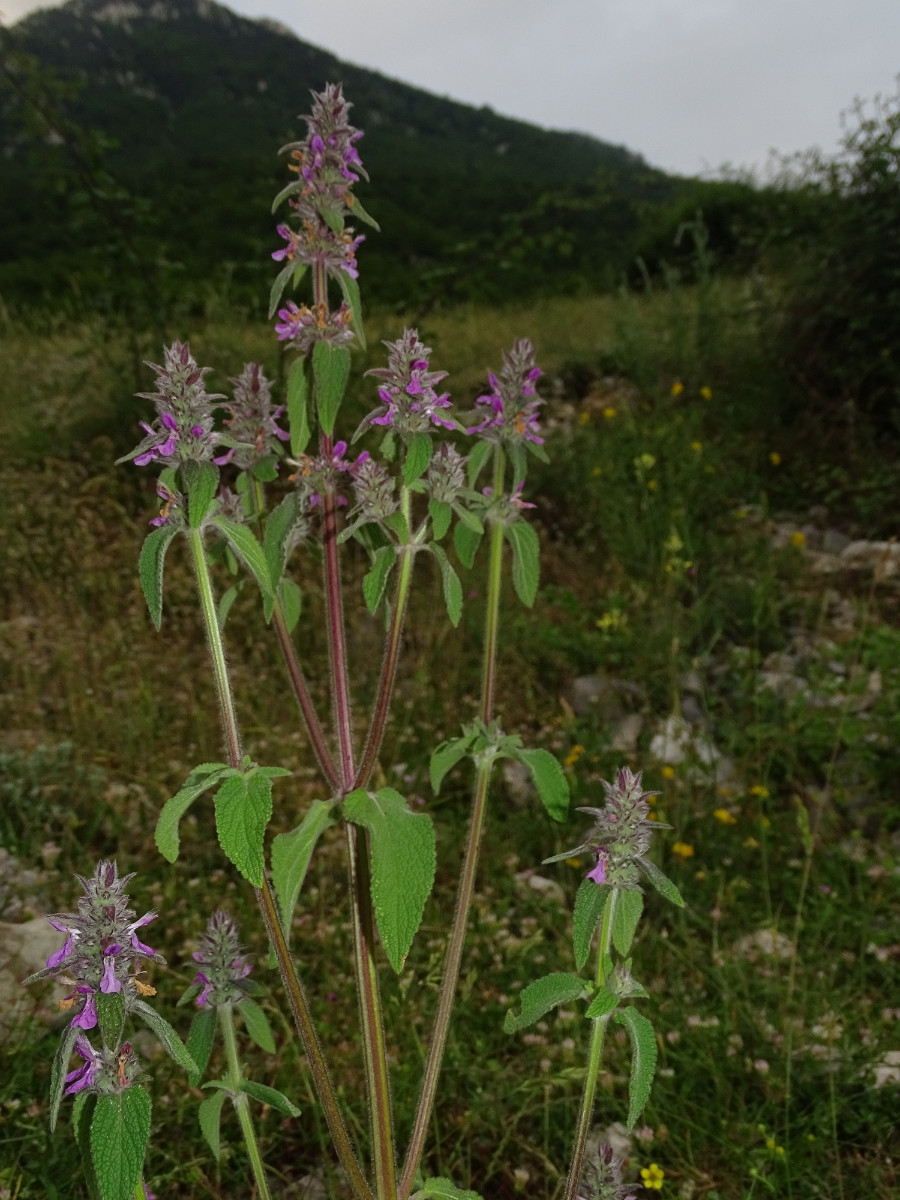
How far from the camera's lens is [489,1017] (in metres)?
2.48

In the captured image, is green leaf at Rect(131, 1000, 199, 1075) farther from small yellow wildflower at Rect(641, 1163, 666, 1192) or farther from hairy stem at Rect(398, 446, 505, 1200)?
small yellow wildflower at Rect(641, 1163, 666, 1192)

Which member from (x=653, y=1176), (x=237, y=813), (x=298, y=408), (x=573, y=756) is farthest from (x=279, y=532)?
(x=573, y=756)

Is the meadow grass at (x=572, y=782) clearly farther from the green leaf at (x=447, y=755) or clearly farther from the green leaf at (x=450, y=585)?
the green leaf at (x=450, y=585)

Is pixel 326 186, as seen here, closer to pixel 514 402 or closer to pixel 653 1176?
pixel 514 402

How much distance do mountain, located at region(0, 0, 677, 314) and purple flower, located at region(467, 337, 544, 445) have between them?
1089 millimetres

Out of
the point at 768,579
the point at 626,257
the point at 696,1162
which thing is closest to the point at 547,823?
the point at 696,1162

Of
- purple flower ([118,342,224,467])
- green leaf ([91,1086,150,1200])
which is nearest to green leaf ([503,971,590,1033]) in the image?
green leaf ([91,1086,150,1200])

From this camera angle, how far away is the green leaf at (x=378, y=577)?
140cm

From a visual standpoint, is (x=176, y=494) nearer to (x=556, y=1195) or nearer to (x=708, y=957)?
(x=556, y=1195)

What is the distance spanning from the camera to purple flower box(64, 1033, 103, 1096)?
1.01 metres

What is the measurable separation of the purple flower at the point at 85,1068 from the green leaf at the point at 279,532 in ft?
2.21

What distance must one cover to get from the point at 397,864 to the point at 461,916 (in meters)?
0.38

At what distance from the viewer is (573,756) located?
3.36 m

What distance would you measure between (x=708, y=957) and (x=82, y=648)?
316 cm
